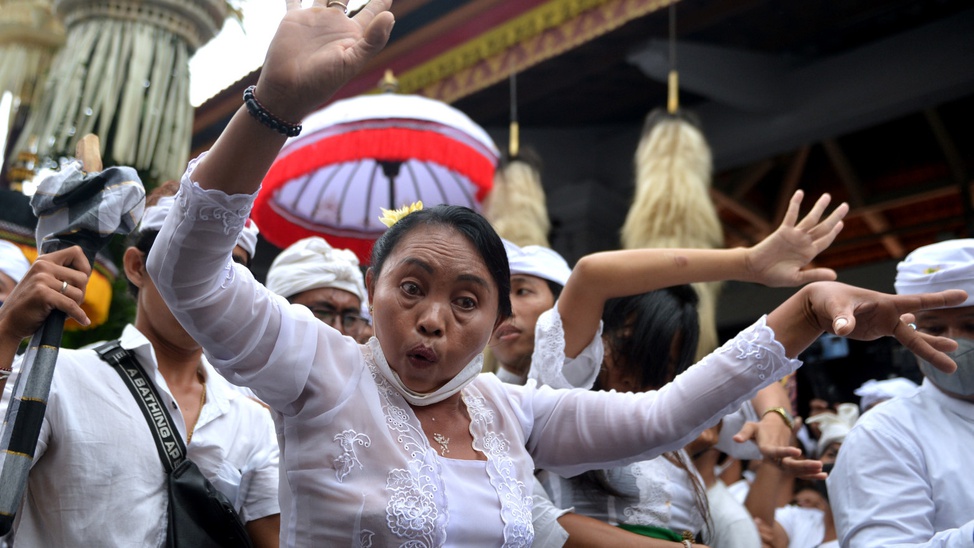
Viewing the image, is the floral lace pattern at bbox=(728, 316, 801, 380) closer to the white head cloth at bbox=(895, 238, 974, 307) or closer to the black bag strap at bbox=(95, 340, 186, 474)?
the white head cloth at bbox=(895, 238, 974, 307)

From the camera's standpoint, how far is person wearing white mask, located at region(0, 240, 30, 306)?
9.26 feet

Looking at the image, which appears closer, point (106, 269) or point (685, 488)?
point (685, 488)

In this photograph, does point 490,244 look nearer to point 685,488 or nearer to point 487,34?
point 685,488

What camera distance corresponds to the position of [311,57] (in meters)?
1.42

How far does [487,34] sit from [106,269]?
273 cm

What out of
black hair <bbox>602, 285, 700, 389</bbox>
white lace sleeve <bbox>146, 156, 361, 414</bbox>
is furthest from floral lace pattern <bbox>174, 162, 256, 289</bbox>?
black hair <bbox>602, 285, 700, 389</bbox>

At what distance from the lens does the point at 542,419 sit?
1.93 metres

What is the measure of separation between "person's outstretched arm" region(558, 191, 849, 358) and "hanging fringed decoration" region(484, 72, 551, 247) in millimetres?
2053

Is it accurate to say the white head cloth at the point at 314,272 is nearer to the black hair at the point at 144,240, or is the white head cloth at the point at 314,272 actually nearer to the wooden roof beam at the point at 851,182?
the black hair at the point at 144,240

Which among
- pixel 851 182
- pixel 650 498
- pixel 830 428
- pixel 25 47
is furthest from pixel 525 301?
pixel 851 182

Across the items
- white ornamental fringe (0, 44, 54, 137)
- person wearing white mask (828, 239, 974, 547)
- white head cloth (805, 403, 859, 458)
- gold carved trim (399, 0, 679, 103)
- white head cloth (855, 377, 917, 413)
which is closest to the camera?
person wearing white mask (828, 239, 974, 547)

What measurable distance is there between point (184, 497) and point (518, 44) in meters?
3.79

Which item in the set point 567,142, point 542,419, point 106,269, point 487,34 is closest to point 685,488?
point 542,419

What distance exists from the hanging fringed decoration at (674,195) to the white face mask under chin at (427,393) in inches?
90.4
